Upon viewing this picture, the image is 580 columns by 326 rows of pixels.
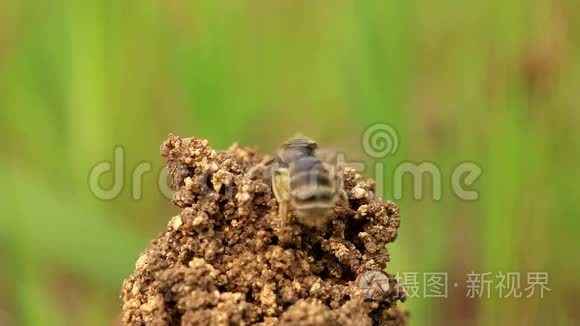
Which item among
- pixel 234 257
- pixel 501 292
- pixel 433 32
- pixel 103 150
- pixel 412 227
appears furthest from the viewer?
pixel 433 32

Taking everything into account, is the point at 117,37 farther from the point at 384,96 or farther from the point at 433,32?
the point at 433,32

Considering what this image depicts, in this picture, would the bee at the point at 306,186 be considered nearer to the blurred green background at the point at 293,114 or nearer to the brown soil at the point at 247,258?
the brown soil at the point at 247,258

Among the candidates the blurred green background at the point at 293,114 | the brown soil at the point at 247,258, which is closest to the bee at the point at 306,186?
the brown soil at the point at 247,258

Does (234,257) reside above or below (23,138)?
below

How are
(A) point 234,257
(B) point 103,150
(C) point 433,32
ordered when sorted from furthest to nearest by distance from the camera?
(C) point 433,32 → (B) point 103,150 → (A) point 234,257

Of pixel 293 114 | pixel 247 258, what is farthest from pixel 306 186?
pixel 293 114

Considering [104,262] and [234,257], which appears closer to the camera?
[234,257]

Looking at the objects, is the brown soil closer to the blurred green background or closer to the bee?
the bee

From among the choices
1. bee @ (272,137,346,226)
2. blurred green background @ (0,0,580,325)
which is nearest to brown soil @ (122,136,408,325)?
bee @ (272,137,346,226)

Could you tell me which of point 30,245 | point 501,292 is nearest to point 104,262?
point 30,245
